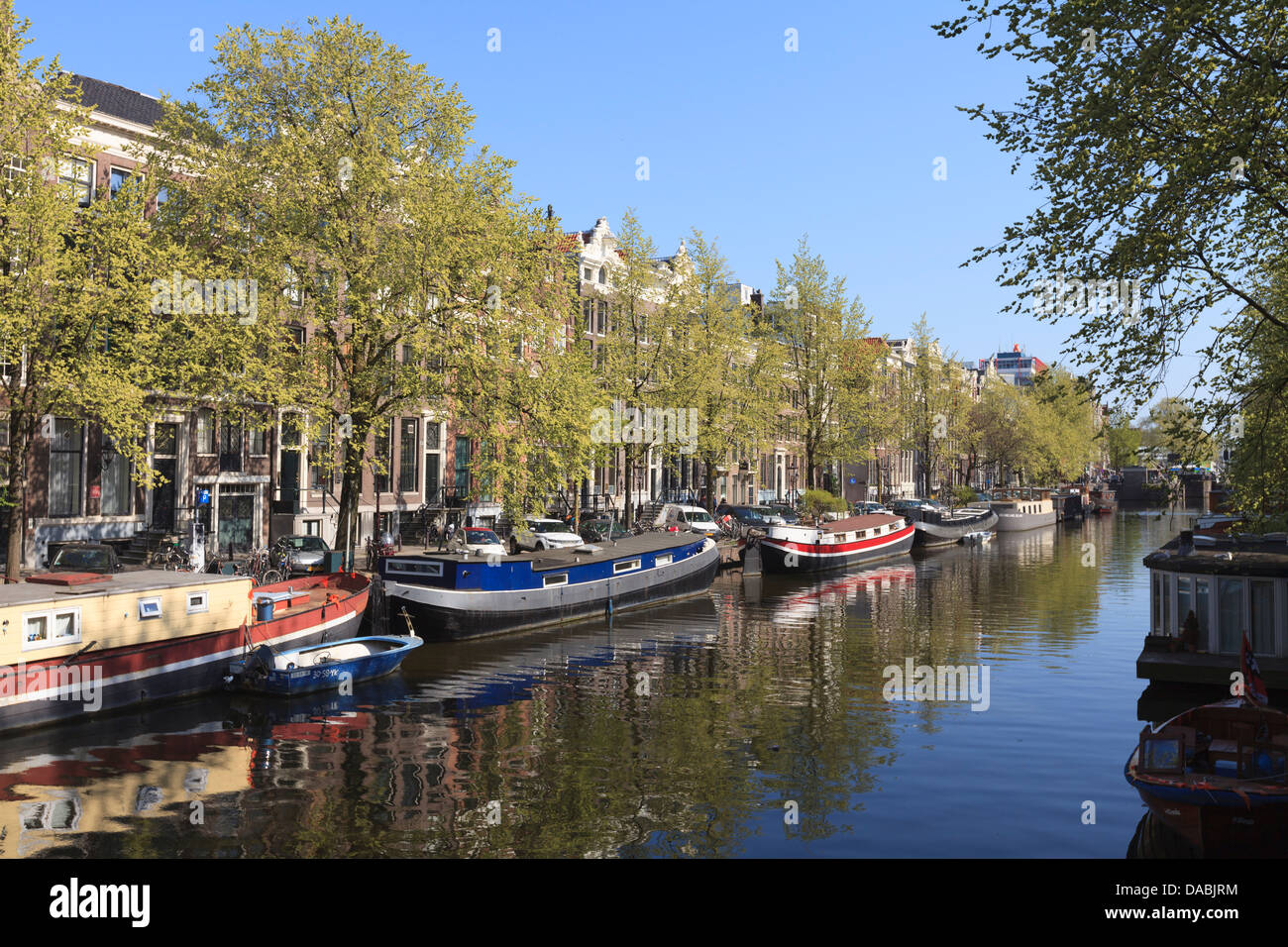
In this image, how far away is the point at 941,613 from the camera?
42.4m

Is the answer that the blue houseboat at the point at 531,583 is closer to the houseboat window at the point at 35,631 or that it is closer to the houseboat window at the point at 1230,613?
the houseboat window at the point at 35,631

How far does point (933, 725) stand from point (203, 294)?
27.4m

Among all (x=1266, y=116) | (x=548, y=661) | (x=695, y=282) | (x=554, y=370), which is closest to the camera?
(x=1266, y=116)

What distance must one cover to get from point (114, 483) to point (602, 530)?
23182mm

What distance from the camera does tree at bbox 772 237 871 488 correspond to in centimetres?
7238

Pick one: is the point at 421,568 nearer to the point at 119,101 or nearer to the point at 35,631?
the point at 35,631

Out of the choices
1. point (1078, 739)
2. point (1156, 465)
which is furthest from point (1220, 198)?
point (1078, 739)

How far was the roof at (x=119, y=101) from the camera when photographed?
43.2m

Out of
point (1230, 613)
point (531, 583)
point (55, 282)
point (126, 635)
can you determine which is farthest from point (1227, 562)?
point (55, 282)

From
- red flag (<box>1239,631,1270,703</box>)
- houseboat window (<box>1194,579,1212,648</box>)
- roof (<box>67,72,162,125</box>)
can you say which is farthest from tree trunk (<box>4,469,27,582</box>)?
houseboat window (<box>1194,579,1212,648</box>)

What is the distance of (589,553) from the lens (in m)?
40.2

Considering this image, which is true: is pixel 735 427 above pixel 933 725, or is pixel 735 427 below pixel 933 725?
above

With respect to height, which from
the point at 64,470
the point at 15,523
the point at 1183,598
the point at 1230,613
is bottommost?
the point at 1230,613

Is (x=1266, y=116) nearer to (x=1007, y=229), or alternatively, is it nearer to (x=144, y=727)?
(x=1007, y=229)
